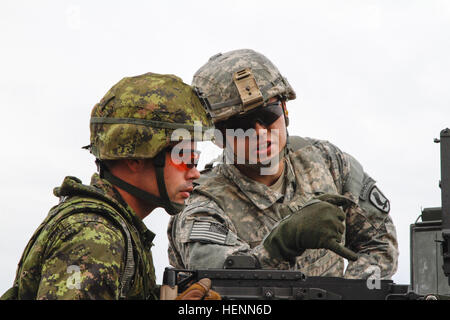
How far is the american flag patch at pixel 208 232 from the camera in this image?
25.4ft

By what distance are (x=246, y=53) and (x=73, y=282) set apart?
13.9ft

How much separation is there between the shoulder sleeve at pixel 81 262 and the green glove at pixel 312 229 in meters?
1.98

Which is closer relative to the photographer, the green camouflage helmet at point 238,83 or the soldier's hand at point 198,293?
the soldier's hand at point 198,293

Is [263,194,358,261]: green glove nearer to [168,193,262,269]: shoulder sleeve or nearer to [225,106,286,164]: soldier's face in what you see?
[168,193,262,269]: shoulder sleeve

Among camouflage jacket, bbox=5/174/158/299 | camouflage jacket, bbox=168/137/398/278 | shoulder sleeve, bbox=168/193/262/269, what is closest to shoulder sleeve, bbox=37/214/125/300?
camouflage jacket, bbox=5/174/158/299

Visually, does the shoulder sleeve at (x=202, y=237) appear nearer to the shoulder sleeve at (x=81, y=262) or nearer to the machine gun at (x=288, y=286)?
the machine gun at (x=288, y=286)

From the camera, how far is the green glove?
655cm

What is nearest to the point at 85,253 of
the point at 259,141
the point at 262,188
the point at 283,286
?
the point at 283,286

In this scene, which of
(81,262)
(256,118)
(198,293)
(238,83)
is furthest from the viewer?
(238,83)

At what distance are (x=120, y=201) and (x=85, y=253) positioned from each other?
858 mm

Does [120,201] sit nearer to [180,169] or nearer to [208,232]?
[180,169]

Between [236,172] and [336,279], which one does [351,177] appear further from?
[336,279]

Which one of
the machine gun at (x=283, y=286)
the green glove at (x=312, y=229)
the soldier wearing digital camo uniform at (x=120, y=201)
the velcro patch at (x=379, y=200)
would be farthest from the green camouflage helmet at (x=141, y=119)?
the velcro patch at (x=379, y=200)

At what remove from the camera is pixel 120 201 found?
5.61 metres
